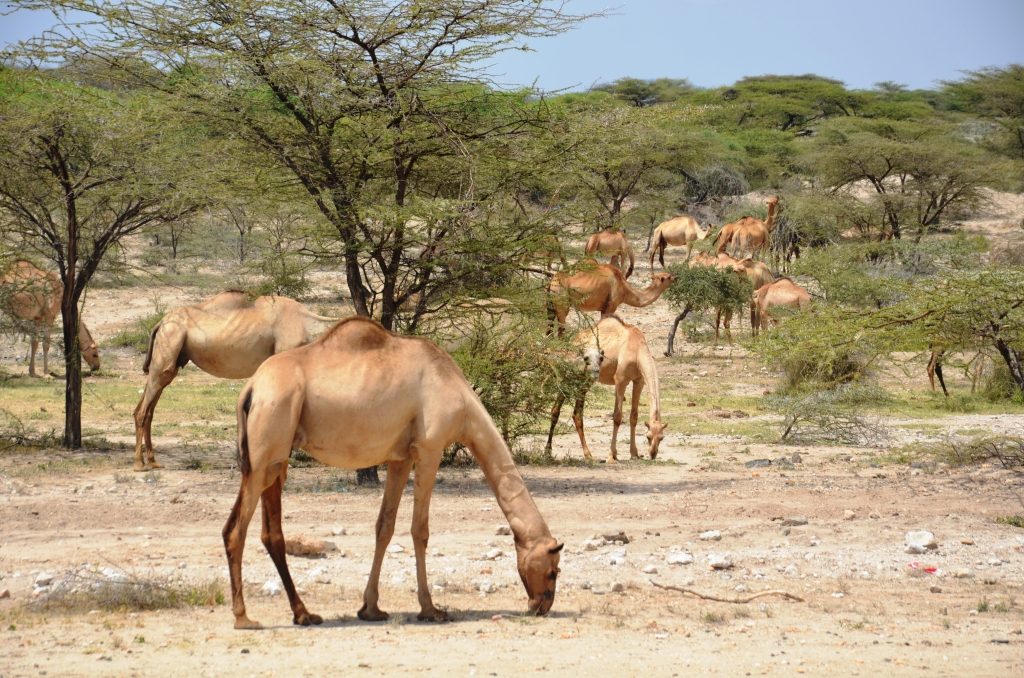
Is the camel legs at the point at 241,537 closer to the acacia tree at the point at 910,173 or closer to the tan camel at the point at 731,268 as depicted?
the tan camel at the point at 731,268

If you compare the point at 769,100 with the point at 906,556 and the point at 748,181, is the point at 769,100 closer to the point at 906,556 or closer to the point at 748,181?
the point at 748,181

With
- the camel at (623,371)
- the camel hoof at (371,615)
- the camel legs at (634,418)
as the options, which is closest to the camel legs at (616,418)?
the camel at (623,371)

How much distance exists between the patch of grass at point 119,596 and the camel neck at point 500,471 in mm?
1846

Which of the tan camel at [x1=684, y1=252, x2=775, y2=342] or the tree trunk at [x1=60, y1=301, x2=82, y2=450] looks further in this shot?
the tan camel at [x1=684, y1=252, x2=775, y2=342]

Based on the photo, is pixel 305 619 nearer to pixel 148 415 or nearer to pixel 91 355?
pixel 148 415

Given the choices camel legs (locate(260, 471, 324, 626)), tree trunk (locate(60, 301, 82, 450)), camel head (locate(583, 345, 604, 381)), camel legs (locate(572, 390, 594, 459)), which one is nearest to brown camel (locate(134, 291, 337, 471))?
tree trunk (locate(60, 301, 82, 450))

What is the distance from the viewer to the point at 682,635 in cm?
704

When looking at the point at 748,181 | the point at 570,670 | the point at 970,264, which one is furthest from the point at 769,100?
the point at 570,670

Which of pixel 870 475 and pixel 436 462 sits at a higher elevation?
pixel 436 462

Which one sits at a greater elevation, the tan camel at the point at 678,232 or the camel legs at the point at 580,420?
the tan camel at the point at 678,232

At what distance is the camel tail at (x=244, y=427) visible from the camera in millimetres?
6953

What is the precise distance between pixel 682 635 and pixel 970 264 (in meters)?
21.6

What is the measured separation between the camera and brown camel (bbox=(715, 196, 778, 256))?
33.8 metres

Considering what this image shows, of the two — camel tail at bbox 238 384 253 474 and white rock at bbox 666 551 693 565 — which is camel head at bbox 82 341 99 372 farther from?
camel tail at bbox 238 384 253 474
